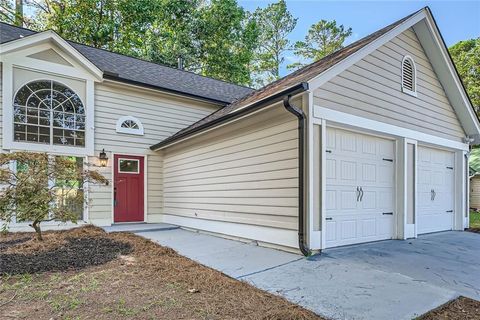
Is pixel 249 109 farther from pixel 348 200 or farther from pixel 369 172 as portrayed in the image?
pixel 369 172

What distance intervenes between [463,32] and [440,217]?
19959 mm

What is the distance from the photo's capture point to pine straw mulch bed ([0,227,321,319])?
282 centimetres

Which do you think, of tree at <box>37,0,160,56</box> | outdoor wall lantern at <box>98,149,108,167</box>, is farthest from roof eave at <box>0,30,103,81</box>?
tree at <box>37,0,160,56</box>

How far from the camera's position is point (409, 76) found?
6.93 m

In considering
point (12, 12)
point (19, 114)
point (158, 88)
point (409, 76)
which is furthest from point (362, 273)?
point (12, 12)

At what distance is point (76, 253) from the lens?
5082mm

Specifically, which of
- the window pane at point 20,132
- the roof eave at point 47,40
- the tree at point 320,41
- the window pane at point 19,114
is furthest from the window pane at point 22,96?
the tree at point 320,41

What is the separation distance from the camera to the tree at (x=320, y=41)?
24.0 metres

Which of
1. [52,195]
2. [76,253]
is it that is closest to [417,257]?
[76,253]

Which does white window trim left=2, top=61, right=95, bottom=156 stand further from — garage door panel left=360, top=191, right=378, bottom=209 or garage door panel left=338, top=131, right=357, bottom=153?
garage door panel left=360, top=191, right=378, bottom=209

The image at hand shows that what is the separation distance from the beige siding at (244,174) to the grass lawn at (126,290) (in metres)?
1.65

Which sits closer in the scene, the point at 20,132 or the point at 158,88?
the point at 20,132

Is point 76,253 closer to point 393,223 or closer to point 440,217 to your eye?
point 393,223

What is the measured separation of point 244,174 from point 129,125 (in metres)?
4.78
